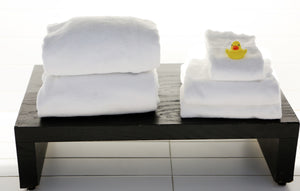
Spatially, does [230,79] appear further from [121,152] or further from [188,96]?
[121,152]

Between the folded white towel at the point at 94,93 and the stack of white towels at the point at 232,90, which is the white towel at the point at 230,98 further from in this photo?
the folded white towel at the point at 94,93

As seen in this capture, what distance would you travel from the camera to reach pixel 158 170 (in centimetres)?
188

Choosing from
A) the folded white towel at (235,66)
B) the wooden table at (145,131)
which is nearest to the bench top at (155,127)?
the wooden table at (145,131)

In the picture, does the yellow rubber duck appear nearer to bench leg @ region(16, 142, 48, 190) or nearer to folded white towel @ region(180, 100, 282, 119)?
folded white towel @ region(180, 100, 282, 119)

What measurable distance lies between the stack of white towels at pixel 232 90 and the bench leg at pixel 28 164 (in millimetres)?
480

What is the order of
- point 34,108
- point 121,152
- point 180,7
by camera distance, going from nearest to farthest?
point 34,108, point 121,152, point 180,7

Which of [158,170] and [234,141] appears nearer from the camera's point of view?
[158,170]

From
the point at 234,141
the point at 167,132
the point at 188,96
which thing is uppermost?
the point at 188,96

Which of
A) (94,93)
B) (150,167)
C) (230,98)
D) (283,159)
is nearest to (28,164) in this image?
(94,93)

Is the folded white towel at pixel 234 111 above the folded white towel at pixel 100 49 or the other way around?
the other way around

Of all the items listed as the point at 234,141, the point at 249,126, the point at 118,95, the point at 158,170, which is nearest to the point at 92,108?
the point at 118,95

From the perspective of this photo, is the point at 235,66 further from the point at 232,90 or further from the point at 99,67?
the point at 99,67

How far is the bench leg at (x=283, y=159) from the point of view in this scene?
1741mm

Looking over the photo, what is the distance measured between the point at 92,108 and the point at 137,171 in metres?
0.30
